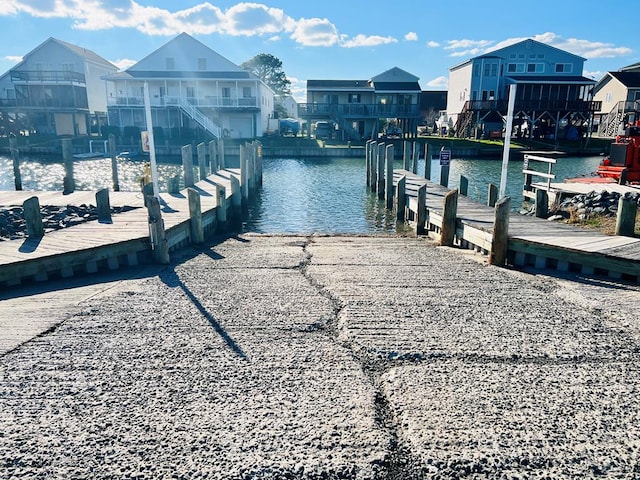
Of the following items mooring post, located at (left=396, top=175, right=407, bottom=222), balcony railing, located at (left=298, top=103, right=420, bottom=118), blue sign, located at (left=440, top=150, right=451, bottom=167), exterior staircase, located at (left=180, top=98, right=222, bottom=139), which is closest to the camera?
mooring post, located at (left=396, top=175, right=407, bottom=222)

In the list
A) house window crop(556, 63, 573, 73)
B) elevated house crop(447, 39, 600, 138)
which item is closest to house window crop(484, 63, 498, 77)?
elevated house crop(447, 39, 600, 138)

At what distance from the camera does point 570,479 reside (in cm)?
342

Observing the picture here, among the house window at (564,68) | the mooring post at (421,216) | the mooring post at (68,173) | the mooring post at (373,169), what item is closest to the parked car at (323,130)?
the house window at (564,68)

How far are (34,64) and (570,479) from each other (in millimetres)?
59342

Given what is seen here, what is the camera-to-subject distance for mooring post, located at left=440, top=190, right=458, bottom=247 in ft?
33.4

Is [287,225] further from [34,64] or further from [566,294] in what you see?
[34,64]

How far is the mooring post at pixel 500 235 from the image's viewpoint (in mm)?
8430

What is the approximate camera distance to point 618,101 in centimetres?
5584

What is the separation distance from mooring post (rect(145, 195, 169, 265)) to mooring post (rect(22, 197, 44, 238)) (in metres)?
2.12

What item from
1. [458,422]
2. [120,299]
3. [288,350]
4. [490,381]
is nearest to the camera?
[458,422]

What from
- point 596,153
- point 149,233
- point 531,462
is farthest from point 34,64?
point 531,462

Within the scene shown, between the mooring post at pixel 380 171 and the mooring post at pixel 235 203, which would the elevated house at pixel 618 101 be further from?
the mooring post at pixel 235 203

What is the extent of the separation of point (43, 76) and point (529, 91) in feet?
161

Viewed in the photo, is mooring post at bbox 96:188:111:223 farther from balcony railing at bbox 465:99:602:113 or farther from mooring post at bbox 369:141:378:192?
balcony railing at bbox 465:99:602:113
